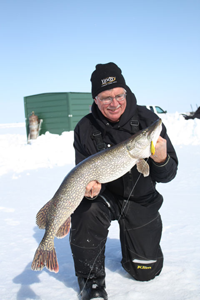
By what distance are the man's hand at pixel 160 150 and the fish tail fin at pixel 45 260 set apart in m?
1.26

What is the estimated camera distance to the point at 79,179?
239 cm

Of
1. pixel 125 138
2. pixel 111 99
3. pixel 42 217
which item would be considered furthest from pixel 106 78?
pixel 42 217

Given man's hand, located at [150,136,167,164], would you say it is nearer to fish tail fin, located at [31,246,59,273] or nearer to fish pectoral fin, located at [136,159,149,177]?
fish pectoral fin, located at [136,159,149,177]

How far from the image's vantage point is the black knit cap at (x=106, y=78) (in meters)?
2.82

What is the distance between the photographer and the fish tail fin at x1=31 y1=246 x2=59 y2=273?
2.18 m

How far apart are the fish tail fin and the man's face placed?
146 centimetres

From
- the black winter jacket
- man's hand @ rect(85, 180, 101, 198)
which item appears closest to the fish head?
the black winter jacket

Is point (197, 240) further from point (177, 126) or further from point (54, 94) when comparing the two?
point (54, 94)

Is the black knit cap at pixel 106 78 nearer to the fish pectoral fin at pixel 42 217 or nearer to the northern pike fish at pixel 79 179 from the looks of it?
the northern pike fish at pixel 79 179

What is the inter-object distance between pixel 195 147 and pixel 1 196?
664 cm

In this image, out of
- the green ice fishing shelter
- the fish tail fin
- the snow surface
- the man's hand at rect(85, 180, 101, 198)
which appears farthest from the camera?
the green ice fishing shelter

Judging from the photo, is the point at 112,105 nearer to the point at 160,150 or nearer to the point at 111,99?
the point at 111,99

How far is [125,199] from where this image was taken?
112 inches

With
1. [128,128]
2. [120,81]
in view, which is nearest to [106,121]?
[128,128]
